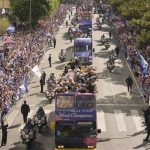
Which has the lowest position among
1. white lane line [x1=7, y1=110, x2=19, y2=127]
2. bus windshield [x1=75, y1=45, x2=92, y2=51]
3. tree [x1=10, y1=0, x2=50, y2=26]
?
white lane line [x1=7, y1=110, x2=19, y2=127]

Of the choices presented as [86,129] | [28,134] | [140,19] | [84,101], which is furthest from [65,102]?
[140,19]

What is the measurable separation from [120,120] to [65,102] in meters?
7.78

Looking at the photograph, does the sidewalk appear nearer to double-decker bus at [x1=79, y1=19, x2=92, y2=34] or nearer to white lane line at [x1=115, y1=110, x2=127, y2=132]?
white lane line at [x1=115, y1=110, x2=127, y2=132]

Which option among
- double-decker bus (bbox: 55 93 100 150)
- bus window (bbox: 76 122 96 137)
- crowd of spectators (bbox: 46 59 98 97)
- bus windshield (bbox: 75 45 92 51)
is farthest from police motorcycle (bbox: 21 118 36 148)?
bus windshield (bbox: 75 45 92 51)

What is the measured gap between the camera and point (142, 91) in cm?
3825

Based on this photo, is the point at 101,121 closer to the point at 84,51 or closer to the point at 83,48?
the point at 84,51

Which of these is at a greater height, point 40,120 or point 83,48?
point 83,48

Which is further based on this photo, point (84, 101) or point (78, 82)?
point (78, 82)

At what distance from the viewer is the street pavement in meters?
27.1

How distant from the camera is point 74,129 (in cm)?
2406

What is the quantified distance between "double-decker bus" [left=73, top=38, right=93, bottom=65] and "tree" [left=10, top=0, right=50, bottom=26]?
1020 inches

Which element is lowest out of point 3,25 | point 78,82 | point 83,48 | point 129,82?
point 129,82

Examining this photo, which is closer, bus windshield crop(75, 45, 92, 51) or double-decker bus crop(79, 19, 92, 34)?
bus windshield crop(75, 45, 92, 51)

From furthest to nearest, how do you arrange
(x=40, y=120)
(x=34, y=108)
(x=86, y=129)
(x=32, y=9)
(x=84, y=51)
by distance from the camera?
(x=32, y=9) < (x=84, y=51) < (x=34, y=108) < (x=40, y=120) < (x=86, y=129)
